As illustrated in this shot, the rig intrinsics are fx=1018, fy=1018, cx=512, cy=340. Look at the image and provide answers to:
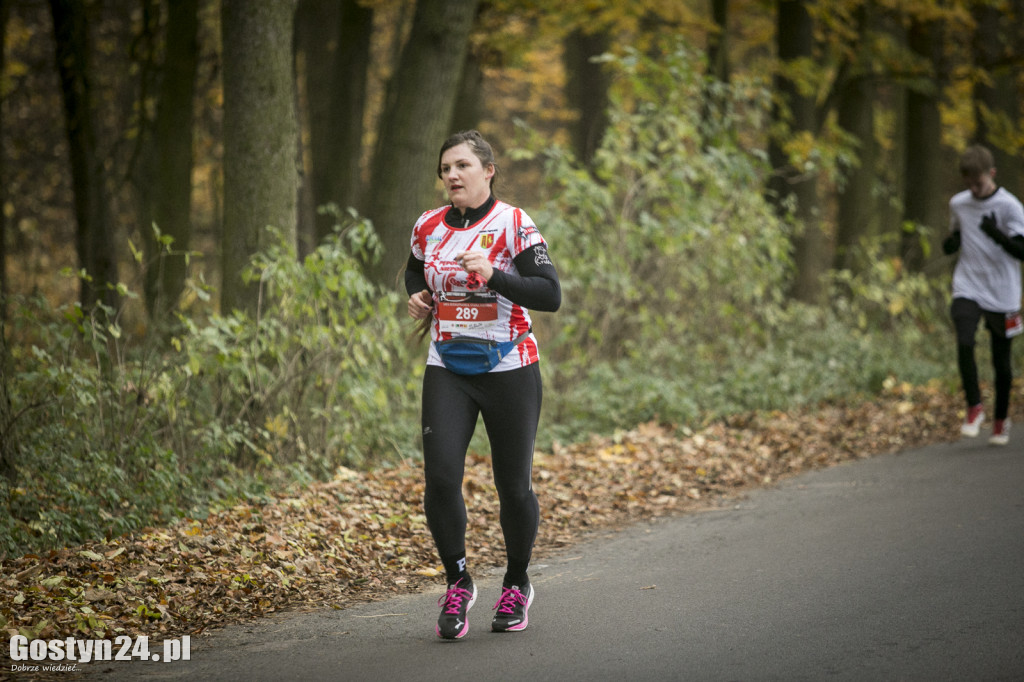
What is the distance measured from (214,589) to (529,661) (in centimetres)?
189

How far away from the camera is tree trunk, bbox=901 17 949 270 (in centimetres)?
1816

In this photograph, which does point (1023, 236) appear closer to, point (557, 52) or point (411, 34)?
point (411, 34)

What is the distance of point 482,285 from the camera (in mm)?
4547

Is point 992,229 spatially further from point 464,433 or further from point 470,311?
point 464,433

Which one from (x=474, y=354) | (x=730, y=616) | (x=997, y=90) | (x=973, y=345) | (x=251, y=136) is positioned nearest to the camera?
(x=474, y=354)

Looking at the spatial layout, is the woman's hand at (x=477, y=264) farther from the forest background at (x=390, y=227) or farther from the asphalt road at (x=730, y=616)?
the asphalt road at (x=730, y=616)

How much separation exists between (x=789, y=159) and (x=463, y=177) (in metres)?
12.5

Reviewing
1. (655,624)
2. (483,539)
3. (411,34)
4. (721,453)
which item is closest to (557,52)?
(411,34)

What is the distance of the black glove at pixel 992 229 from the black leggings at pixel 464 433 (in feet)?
17.9

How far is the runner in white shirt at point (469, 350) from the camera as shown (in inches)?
179

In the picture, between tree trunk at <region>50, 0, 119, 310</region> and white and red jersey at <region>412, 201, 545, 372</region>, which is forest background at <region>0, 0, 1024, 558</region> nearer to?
tree trunk at <region>50, 0, 119, 310</region>

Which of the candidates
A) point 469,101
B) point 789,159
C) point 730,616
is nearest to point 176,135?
point 469,101

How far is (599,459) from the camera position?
888 centimetres

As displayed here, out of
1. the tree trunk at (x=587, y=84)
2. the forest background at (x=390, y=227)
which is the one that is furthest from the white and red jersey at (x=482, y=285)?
the tree trunk at (x=587, y=84)
